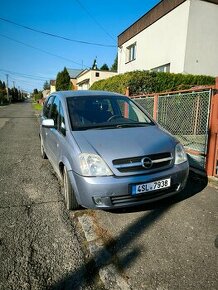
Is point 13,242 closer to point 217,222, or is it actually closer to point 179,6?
point 217,222

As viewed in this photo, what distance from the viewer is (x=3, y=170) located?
17.7 ft

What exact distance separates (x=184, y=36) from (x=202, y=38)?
1103 millimetres

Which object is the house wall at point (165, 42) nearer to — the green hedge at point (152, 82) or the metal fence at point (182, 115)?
the green hedge at point (152, 82)

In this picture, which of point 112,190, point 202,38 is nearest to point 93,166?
point 112,190

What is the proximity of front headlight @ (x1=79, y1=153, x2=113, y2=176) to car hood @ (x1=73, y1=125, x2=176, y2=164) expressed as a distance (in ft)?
0.20

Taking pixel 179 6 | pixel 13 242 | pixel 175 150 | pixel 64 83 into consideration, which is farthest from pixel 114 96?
pixel 64 83

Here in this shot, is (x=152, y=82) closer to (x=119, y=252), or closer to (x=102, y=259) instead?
(x=119, y=252)

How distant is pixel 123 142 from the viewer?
10.3ft

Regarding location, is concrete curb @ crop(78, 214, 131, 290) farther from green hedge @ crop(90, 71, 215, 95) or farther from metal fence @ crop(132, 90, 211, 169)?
green hedge @ crop(90, 71, 215, 95)

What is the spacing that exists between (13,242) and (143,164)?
1.76 m

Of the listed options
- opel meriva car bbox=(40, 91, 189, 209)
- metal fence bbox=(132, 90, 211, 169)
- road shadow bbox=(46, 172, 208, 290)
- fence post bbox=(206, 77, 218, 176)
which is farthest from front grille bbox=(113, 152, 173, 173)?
metal fence bbox=(132, 90, 211, 169)

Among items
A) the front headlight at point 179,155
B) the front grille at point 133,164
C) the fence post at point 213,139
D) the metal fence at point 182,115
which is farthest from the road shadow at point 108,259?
the metal fence at point 182,115

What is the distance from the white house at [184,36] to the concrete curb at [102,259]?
12.2 m

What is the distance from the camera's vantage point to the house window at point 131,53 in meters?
20.2
